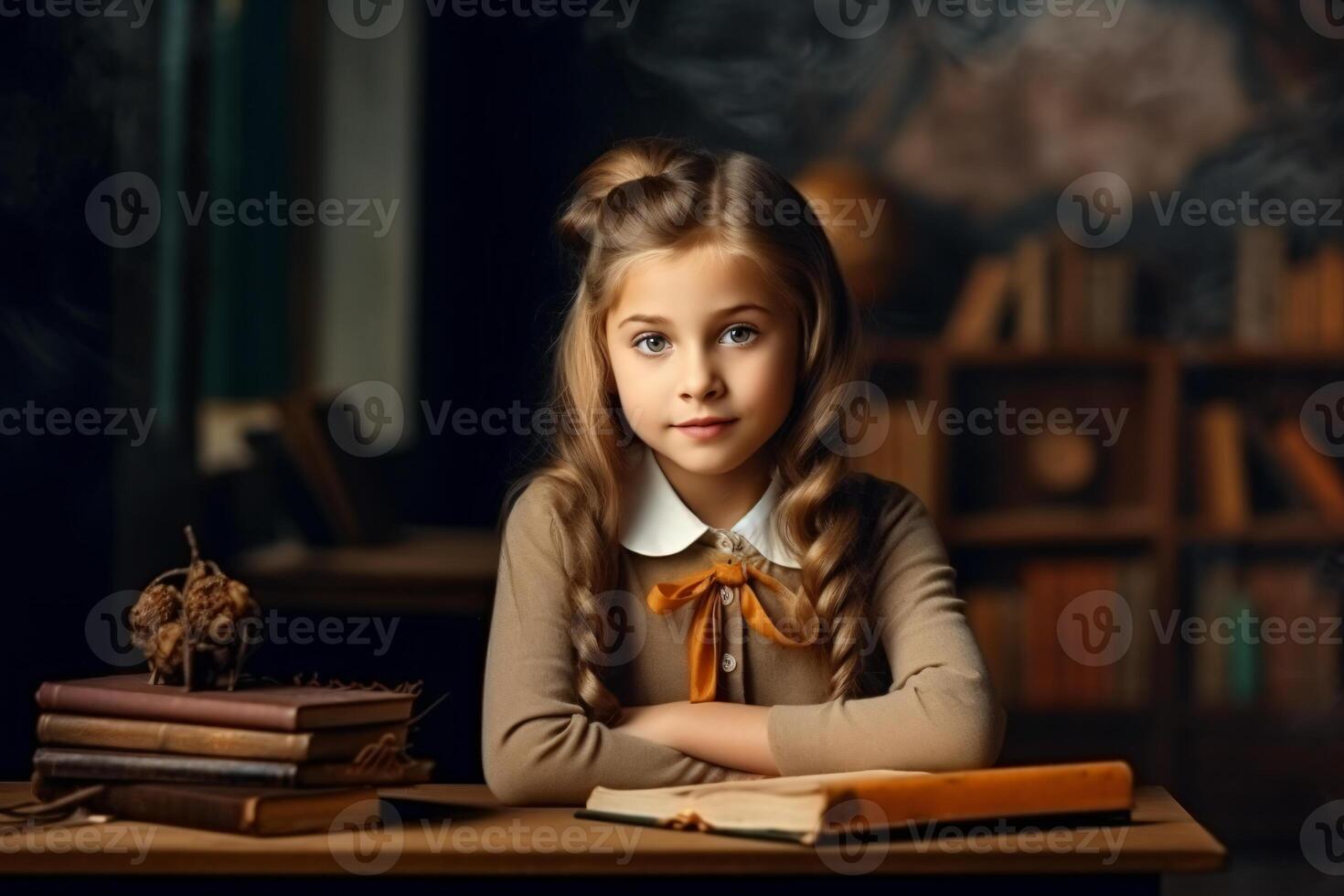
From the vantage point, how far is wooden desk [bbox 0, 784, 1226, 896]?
4.57ft

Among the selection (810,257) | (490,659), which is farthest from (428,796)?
(810,257)

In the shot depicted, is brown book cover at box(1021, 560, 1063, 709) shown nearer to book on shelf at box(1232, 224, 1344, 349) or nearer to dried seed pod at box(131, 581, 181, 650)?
book on shelf at box(1232, 224, 1344, 349)

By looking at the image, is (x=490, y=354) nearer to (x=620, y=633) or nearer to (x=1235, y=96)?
(x=1235, y=96)

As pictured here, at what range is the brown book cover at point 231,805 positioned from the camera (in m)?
1.46

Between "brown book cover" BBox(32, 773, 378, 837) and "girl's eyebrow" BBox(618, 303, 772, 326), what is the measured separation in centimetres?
56

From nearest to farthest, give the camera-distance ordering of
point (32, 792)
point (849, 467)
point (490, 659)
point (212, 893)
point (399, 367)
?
point (212, 893)
point (32, 792)
point (490, 659)
point (849, 467)
point (399, 367)

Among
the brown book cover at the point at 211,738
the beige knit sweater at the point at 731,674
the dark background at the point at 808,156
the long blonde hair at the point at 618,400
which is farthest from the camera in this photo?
the dark background at the point at 808,156

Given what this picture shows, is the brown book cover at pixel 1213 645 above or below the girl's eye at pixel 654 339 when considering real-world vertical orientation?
below

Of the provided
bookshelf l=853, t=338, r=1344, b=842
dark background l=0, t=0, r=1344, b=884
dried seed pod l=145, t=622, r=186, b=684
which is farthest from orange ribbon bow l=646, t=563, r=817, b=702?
bookshelf l=853, t=338, r=1344, b=842

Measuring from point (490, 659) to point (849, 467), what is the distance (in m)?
0.46

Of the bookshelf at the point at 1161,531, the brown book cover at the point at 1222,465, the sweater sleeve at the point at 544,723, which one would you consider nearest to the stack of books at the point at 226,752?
the sweater sleeve at the point at 544,723

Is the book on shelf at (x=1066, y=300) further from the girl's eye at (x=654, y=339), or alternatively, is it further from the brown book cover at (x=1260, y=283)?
the girl's eye at (x=654, y=339)

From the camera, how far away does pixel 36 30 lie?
2443 millimetres

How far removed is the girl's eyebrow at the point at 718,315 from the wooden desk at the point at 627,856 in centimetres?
55
